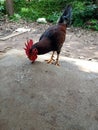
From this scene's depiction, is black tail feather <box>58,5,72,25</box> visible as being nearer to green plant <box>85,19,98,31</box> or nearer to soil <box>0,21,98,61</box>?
soil <box>0,21,98,61</box>

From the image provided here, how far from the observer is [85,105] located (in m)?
4.31

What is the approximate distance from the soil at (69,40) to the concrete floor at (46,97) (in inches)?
97.1

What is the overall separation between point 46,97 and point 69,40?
18.3 feet

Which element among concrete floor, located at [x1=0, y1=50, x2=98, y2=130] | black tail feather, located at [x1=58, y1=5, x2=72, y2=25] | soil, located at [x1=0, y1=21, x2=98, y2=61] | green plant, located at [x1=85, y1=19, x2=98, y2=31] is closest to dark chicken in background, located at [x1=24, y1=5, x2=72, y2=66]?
black tail feather, located at [x1=58, y1=5, x2=72, y2=25]

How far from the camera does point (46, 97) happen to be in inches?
173

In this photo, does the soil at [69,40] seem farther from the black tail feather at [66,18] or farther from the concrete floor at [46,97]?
the concrete floor at [46,97]

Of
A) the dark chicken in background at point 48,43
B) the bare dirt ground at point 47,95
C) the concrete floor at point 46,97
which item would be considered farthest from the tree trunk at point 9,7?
the concrete floor at point 46,97

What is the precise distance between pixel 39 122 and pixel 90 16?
9227 millimetres

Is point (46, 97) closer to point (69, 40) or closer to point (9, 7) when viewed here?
point (69, 40)

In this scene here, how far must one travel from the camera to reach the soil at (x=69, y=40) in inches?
322

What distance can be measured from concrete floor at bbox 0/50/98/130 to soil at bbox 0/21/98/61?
2.47 metres

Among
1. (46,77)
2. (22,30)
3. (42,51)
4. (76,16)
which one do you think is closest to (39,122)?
(46,77)

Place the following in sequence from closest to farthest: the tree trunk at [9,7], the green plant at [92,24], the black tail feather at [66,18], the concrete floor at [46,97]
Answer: the concrete floor at [46,97], the black tail feather at [66,18], the green plant at [92,24], the tree trunk at [9,7]

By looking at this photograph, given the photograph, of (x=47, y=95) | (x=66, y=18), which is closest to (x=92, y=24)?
(x=66, y=18)
